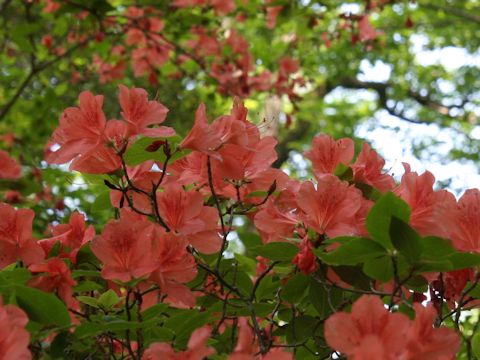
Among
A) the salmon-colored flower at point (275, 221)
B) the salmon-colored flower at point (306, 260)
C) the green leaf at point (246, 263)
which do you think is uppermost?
the salmon-colored flower at point (306, 260)

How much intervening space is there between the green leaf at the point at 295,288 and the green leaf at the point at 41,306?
390mm

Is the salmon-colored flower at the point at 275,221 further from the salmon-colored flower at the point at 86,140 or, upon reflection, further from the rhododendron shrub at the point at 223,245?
the salmon-colored flower at the point at 86,140

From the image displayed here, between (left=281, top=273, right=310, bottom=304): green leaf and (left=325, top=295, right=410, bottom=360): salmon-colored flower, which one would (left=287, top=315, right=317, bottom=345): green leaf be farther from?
(left=325, top=295, right=410, bottom=360): salmon-colored flower

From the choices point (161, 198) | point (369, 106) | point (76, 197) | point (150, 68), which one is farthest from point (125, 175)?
point (369, 106)

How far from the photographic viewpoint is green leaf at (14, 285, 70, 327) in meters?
1.00

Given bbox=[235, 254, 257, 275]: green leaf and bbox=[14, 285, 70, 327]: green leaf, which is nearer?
bbox=[14, 285, 70, 327]: green leaf

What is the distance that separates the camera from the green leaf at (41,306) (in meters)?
1.00

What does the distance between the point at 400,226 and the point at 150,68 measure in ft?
10.8

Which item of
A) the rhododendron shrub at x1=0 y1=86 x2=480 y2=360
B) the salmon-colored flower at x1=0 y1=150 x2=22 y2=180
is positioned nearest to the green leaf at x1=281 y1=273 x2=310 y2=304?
the rhododendron shrub at x1=0 y1=86 x2=480 y2=360

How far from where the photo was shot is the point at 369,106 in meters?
10.5

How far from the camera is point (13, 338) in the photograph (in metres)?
0.88

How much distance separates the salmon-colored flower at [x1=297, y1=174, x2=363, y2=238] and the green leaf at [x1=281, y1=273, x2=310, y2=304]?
100 mm

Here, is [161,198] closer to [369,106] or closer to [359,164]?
[359,164]

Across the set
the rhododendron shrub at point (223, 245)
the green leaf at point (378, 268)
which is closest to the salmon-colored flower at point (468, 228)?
the rhododendron shrub at point (223, 245)
